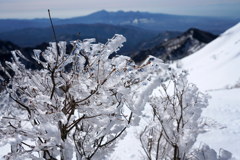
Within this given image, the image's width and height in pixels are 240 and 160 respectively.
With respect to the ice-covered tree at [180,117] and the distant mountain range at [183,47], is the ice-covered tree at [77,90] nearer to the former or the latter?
the ice-covered tree at [180,117]

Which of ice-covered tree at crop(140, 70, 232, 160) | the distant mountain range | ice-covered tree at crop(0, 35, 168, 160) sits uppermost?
ice-covered tree at crop(0, 35, 168, 160)

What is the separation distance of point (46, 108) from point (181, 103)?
269 centimetres

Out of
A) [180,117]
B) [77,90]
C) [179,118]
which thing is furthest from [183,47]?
[77,90]

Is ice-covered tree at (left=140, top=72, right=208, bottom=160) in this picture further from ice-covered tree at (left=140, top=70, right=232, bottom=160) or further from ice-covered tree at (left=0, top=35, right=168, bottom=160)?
ice-covered tree at (left=0, top=35, right=168, bottom=160)

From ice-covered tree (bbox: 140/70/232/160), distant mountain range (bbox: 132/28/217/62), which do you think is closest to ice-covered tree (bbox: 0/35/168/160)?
ice-covered tree (bbox: 140/70/232/160)

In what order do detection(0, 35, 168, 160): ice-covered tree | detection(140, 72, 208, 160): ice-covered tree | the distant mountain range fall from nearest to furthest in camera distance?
detection(0, 35, 168, 160): ice-covered tree
detection(140, 72, 208, 160): ice-covered tree
the distant mountain range

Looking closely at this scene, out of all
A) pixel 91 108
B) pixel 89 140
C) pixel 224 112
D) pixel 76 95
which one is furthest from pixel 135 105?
pixel 224 112

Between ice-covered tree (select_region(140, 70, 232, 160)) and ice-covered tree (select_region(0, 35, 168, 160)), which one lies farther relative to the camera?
ice-covered tree (select_region(140, 70, 232, 160))

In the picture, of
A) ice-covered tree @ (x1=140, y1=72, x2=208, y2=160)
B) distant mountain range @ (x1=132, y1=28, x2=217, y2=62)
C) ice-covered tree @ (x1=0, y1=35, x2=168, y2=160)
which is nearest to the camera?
ice-covered tree @ (x1=0, y1=35, x2=168, y2=160)

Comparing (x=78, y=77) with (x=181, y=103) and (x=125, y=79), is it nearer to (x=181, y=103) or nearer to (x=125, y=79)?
(x=125, y=79)

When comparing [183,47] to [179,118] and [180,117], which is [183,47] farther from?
[180,117]

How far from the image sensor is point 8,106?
3699 mm

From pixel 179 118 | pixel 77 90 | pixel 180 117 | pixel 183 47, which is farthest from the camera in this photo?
pixel 183 47

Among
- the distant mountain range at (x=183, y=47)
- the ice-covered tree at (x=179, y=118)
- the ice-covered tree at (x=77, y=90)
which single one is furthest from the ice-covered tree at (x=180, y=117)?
the distant mountain range at (x=183, y=47)
